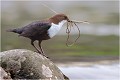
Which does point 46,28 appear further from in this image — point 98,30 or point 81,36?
point 98,30

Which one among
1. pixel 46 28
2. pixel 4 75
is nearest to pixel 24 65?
pixel 4 75

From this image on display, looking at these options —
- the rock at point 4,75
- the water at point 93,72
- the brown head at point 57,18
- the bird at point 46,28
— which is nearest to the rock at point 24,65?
the rock at point 4,75

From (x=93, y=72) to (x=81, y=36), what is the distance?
239 inches

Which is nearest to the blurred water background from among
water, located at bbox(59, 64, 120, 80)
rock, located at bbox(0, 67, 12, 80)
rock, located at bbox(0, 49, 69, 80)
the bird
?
water, located at bbox(59, 64, 120, 80)

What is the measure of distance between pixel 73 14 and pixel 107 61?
414 inches

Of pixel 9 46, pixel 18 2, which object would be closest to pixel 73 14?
pixel 18 2

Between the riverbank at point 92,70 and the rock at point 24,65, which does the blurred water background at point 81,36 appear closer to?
the riverbank at point 92,70

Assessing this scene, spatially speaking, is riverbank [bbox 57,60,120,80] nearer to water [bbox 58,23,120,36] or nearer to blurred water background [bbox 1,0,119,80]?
blurred water background [bbox 1,0,119,80]

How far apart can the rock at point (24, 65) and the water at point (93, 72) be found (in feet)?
11.9

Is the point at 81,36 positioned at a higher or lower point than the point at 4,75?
higher

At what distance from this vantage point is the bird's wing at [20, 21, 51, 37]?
775 cm

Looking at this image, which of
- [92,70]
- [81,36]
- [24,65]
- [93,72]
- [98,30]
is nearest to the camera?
[24,65]

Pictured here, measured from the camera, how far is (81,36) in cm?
1769

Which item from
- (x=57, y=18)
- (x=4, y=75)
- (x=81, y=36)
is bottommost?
(x=4, y=75)
